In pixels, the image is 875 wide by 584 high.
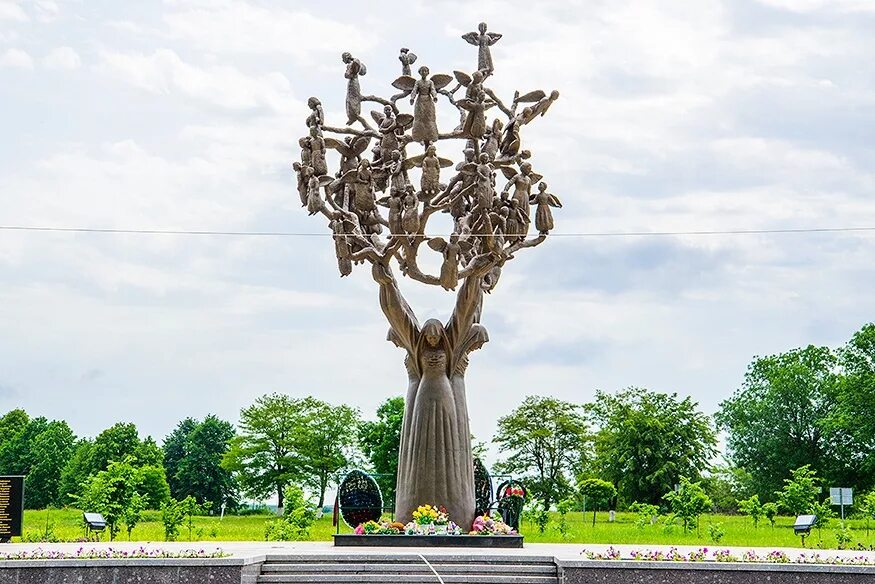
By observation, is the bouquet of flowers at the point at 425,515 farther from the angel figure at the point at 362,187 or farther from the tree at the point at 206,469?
the tree at the point at 206,469

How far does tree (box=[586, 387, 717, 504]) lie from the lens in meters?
43.9

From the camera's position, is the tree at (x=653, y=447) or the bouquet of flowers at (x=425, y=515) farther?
the tree at (x=653, y=447)

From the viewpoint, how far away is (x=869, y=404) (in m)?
41.5

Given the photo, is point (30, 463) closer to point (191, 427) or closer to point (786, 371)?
point (191, 427)

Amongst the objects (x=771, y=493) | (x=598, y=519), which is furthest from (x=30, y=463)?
(x=771, y=493)

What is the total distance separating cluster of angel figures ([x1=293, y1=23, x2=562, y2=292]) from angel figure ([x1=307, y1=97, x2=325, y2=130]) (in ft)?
0.06

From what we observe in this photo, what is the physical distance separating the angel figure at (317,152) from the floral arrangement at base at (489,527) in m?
6.63

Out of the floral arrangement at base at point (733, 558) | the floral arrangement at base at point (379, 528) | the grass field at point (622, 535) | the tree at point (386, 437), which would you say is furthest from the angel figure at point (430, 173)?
the tree at point (386, 437)

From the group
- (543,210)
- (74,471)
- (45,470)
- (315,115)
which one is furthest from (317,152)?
(45,470)

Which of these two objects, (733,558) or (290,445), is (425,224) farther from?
(290,445)

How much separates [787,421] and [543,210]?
28870 mm

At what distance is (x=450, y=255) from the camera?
19328mm

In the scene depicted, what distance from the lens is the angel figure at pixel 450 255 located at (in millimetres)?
19344

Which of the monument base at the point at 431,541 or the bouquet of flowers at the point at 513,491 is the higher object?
the bouquet of flowers at the point at 513,491
